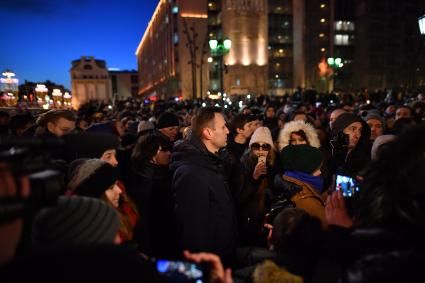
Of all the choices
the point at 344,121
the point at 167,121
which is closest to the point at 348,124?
the point at 344,121

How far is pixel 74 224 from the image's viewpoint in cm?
175

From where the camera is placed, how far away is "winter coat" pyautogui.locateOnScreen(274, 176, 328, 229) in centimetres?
334

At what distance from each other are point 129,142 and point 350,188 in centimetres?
421

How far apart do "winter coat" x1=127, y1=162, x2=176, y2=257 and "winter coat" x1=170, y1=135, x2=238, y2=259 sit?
0.67 m

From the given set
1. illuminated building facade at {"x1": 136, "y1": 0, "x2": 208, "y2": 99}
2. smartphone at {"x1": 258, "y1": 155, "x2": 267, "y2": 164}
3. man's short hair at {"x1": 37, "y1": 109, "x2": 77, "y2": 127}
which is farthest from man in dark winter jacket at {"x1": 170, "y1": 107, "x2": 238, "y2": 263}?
Answer: illuminated building facade at {"x1": 136, "y1": 0, "x2": 208, "y2": 99}

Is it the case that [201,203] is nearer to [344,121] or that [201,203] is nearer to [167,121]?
[344,121]

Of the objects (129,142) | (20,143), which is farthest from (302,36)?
(20,143)

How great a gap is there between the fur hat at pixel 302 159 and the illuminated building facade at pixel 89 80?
9188 centimetres

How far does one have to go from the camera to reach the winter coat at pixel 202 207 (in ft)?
10.2

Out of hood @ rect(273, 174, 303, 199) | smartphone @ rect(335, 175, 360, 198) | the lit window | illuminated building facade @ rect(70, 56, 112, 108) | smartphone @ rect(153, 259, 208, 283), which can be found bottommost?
smartphone @ rect(153, 259, 208, 283)

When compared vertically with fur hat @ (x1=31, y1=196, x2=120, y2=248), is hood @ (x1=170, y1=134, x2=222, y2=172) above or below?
above

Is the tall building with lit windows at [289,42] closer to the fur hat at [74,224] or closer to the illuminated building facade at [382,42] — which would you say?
the illuminated building facade at [382,42]

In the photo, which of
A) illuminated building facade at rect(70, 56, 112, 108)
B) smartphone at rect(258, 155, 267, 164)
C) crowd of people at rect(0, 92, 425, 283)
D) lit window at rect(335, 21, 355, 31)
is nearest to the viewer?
crowd of people at rect(0, 92, 425, 283)

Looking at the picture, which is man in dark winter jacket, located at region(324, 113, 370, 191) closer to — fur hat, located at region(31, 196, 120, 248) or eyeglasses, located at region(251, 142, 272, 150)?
eyeglasses, located at region(251, 142, 272, 150)
